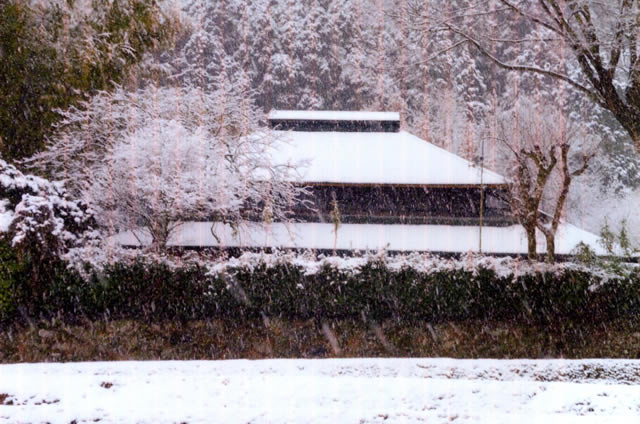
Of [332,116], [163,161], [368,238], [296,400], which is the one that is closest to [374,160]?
[368,238]

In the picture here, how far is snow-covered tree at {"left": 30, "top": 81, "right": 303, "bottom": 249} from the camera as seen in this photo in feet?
42.4

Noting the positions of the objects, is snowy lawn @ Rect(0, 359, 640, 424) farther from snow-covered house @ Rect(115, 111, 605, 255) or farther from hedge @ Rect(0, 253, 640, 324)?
snow-covered house @ Rect(115, 111, 605, 255)

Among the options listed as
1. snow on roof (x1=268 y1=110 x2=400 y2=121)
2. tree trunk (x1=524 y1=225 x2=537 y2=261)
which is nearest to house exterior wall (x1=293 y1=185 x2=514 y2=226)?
tree trunk (x1=524 y1=225 x2=537 y2=261)

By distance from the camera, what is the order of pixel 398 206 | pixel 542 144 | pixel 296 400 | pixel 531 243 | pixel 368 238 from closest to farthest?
pixel 296 400
pixel 531 243
pixel 368 238
pixel 398 206
pixel 542 144

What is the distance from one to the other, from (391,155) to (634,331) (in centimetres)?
1033

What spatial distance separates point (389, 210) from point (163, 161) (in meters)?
7.90

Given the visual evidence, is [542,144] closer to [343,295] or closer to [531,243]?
[531,243]

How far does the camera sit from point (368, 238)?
651 inches

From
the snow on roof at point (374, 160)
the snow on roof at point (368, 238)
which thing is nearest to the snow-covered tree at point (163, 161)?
the snow on roof at point (368, 238)

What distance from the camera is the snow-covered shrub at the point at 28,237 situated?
10164mm

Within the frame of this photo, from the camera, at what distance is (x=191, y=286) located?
1045 centimetres

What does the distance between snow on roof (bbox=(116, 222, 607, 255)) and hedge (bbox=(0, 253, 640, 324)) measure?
435 cm

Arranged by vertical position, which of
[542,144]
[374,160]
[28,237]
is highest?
[542,144]

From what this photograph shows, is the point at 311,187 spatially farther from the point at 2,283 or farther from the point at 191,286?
the point at 2,283
